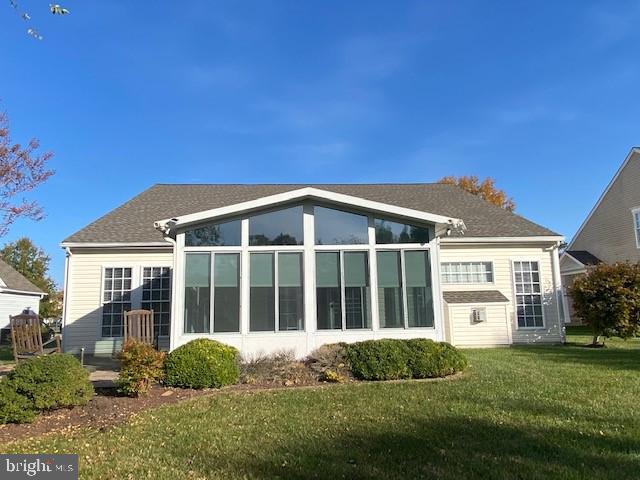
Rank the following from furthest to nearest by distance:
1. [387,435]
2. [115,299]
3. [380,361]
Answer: [115,299], [380,361], [387,435]

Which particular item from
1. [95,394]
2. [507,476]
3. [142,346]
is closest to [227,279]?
[142,346]

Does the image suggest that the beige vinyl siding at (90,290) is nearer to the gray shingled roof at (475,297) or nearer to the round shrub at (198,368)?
the round shrub at (198,368)

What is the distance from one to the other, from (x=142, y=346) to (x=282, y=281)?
316 centimetres

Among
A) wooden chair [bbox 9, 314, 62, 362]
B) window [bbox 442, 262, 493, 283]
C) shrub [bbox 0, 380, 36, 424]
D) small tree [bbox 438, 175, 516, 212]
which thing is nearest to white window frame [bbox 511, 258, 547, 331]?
window [bbox 442, 262, 493, 283]

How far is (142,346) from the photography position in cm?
765

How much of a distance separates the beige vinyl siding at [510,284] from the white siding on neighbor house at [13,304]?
20607mm

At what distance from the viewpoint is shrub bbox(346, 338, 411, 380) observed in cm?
838

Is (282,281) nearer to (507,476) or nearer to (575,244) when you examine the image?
(507,476)

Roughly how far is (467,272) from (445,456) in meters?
10.9

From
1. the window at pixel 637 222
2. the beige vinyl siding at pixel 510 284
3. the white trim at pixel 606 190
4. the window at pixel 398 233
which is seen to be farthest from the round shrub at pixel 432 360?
the white trim at pixel 606 190

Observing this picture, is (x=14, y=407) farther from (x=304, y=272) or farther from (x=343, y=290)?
(x=343, y=290)

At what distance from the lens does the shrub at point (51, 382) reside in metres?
6.18

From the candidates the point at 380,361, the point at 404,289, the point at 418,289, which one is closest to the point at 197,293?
the point at 380,361

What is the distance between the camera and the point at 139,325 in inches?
460
